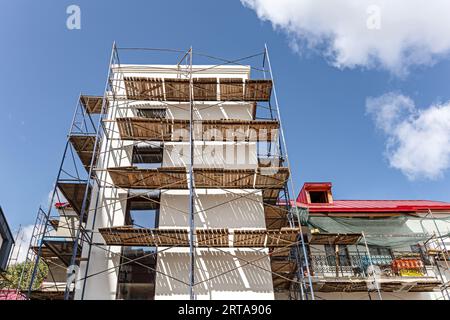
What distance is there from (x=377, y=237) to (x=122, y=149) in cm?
1111

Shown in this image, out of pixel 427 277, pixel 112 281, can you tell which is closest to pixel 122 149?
pixel 112 281

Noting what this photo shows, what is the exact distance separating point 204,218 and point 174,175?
1.74 m

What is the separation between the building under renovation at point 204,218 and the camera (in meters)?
9.80

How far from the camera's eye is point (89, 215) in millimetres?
10719

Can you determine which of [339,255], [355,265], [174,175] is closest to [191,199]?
[174,175]

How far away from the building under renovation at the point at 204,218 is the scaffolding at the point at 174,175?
0.05 meters

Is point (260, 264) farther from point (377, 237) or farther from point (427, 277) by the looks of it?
point (427, 277)

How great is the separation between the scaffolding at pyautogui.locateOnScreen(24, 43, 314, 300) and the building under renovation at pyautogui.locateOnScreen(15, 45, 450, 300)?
0.17 feet

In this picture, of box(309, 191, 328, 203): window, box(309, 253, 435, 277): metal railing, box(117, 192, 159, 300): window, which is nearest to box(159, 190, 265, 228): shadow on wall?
box(117, 192, 159, 300): window

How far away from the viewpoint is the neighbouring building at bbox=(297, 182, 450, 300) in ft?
42.1

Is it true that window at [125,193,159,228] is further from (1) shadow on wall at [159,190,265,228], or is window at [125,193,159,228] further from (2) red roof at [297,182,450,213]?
(2) red roof at [297,182,450,213]

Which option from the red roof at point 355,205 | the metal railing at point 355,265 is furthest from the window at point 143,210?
the red roof at point 355,205

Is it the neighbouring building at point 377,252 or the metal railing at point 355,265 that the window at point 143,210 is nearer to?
the neighbouring building at point 377,252
